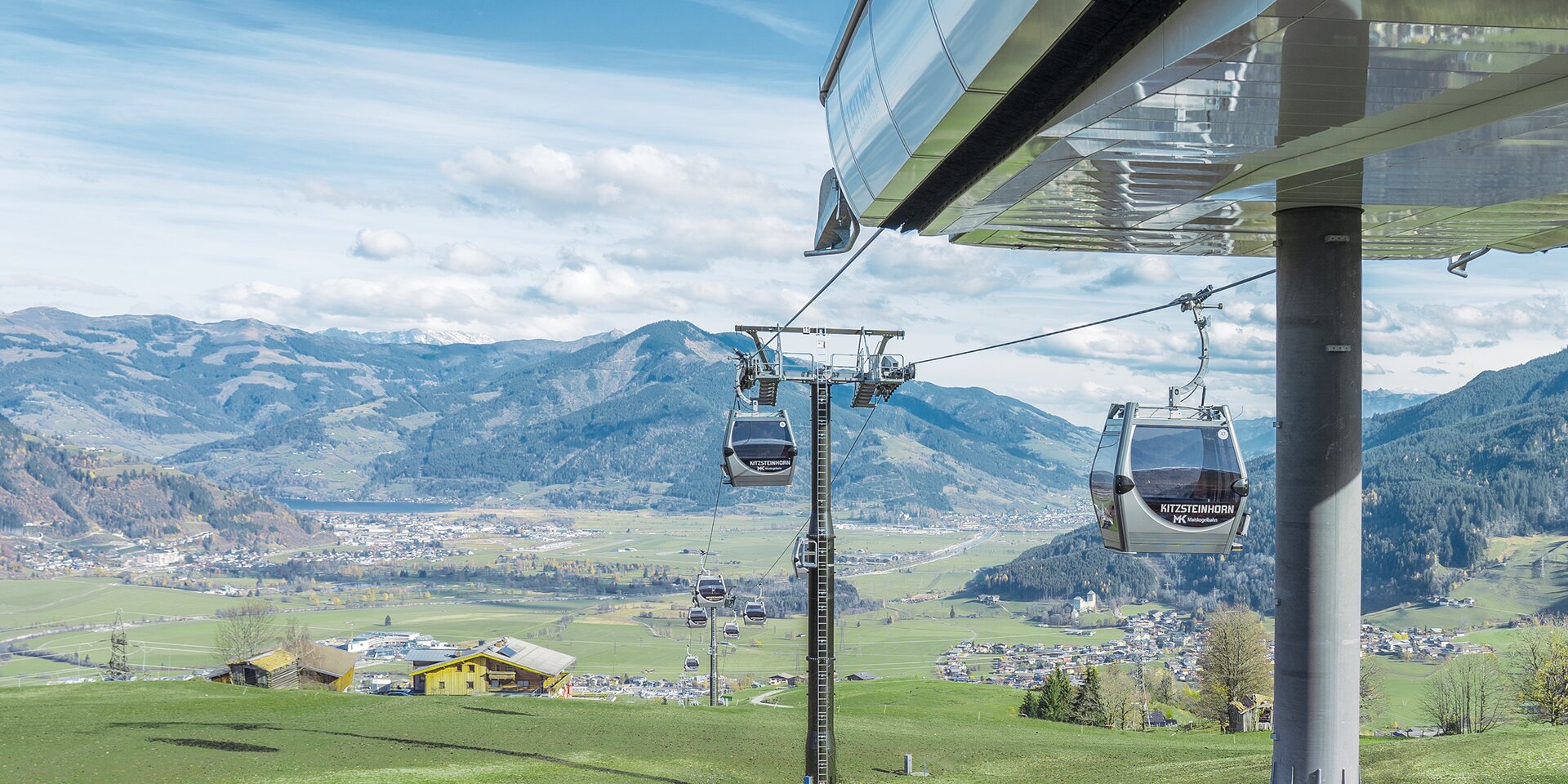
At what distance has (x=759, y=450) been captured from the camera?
66.8 ft

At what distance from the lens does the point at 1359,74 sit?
10.5 feet

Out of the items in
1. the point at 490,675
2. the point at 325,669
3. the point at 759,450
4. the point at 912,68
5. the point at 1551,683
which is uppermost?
the point at 912,68

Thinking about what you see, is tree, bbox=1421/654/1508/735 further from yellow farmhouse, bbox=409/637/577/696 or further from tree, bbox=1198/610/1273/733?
yellow farmhouse, bbox=409/637/577/696

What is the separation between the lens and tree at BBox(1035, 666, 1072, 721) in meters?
47.6

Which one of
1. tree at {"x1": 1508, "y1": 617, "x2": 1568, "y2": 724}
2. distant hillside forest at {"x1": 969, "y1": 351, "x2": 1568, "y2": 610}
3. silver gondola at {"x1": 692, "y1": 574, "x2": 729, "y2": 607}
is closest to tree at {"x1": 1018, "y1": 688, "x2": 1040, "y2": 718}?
tree at {"x1": 1508, "y1": 617, "x2": 1568, "y2": 724}

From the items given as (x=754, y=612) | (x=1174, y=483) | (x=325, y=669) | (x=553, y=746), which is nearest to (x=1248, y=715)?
(x=754, y=612)

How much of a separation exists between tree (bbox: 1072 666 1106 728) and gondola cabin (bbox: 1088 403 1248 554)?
4117cm

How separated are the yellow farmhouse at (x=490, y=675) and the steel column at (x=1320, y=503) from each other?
5455 centimetres

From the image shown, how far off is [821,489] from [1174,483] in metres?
11.4

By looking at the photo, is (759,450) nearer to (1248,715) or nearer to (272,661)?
(1248,715)

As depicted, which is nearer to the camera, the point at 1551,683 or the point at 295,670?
the point at 1551,683

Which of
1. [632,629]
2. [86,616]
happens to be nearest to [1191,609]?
[632,629]

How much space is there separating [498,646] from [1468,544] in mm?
155529

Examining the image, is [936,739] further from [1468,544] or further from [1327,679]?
[1468,544]
